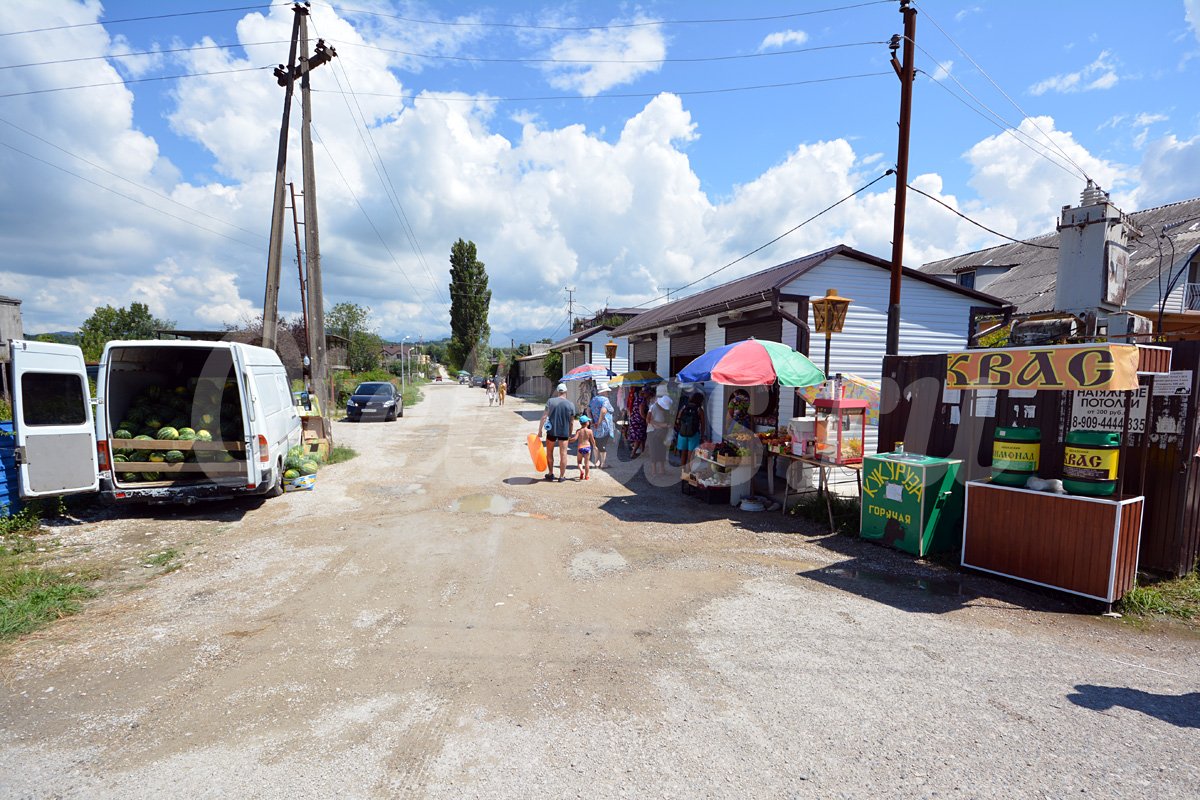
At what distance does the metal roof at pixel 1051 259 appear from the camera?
53.8 ft

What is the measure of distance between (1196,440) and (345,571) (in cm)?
820

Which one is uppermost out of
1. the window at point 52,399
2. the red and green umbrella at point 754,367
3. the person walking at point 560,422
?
the red and green umbrella at point 754,367

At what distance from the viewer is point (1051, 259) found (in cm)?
2139

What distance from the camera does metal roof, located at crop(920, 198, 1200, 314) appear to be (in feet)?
53.8

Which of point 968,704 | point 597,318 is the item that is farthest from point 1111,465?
point 597,318

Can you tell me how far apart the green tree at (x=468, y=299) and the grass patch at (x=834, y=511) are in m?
48.2

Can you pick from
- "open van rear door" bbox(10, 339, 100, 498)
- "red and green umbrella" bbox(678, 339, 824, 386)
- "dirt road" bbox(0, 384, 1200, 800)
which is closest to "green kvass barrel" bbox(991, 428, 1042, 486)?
"dirt road" bbox(0, 384, 1200, 800)

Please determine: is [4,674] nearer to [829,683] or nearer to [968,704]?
[829,683]

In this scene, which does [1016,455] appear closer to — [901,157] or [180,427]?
[901,157]

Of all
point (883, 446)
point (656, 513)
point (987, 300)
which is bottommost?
point (656, 513)

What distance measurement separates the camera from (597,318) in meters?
37.2

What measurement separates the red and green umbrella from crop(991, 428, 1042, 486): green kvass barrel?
104 inches

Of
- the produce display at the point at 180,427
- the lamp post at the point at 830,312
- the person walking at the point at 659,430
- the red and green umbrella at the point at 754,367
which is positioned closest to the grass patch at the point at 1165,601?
the red and green umbrella at the point at 754,367

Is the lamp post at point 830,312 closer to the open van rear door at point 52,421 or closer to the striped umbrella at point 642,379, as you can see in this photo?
the striped umbrella at point 642,379
